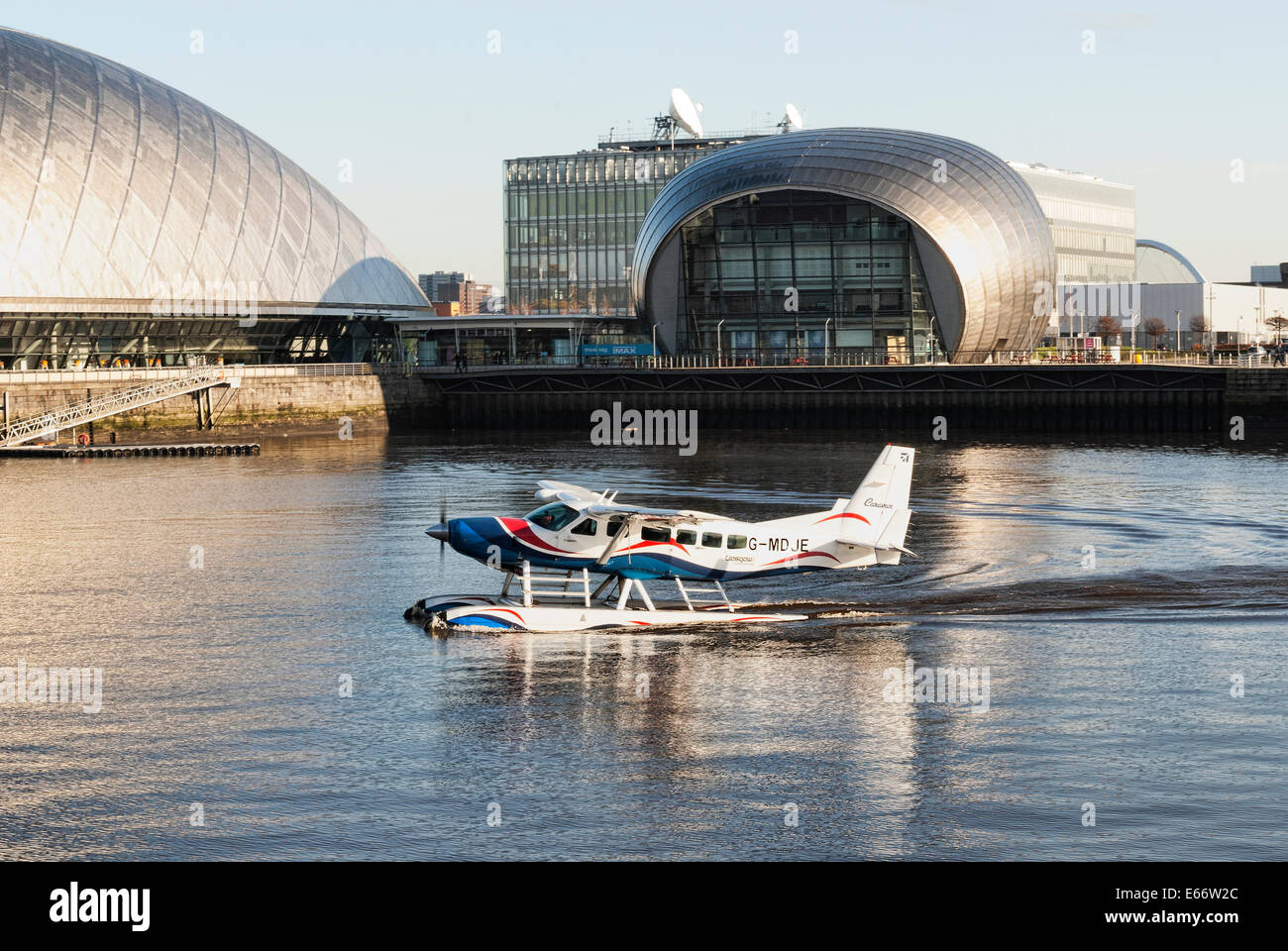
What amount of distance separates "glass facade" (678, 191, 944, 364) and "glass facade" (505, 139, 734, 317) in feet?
182

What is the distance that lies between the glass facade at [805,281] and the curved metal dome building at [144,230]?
79.3 ft

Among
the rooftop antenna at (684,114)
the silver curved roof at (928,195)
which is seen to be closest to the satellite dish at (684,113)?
the rooftop antenna at (684,114)

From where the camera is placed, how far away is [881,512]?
32.9m

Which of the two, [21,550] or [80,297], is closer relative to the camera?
[21,550]

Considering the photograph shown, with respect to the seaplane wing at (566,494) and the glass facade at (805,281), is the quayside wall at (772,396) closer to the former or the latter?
the glass facade at (805,281)

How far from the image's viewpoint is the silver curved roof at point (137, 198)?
3780 inches

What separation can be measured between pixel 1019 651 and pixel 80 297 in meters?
78.1

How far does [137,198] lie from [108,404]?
18910 millimetres

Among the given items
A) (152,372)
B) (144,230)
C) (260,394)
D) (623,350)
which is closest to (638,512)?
(152,372)

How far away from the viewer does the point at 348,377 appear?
99.4 metres
